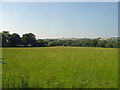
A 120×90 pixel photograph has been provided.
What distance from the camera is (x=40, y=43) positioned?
32.6m

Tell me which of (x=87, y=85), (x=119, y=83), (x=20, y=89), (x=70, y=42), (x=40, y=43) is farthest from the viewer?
(x=70, y=42)

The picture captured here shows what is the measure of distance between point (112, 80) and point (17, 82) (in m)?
3.57

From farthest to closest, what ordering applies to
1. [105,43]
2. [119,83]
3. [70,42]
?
[105,43], [70,42], [119,83]

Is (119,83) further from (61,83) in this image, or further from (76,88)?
(61,83)

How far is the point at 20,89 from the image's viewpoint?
3.39m

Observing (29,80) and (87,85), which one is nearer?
(87,85)

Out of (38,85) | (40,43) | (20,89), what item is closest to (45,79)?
(38,85)

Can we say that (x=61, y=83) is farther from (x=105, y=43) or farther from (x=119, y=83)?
(x=105, y=43)

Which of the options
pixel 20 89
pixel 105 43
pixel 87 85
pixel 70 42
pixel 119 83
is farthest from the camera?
pixel 105 43

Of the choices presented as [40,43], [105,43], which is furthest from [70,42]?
[105,43]

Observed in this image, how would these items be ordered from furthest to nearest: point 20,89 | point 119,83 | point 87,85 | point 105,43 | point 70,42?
point 105,43
point 70,42
point 119,83
point 87,85
point 20,89

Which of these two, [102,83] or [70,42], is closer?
[102,83]

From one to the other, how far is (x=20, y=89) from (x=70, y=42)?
41488 millimetres

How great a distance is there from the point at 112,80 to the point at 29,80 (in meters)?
3.17
